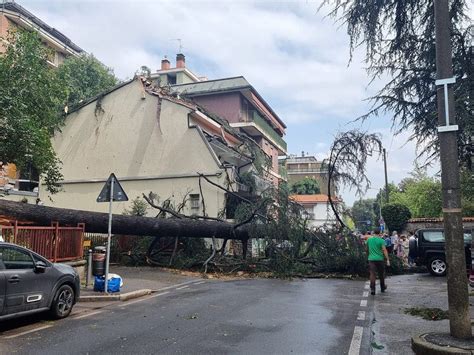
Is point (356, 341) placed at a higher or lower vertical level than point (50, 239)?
lower

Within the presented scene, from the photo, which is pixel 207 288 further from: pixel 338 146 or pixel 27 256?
pixel 338 146

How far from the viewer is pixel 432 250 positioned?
16641 mm

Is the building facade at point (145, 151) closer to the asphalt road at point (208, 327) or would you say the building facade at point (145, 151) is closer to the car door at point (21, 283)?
the asphalt road at point (208, 327)

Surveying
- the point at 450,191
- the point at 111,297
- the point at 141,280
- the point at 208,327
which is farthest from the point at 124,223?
the point at 450,191

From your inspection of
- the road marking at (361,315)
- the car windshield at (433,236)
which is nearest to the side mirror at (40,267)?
the road marking at (361,315)

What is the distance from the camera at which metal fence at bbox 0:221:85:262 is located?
1045 cm

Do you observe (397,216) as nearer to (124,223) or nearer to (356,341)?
(124,223)

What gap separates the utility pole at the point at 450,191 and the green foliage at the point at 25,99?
41.5 feet

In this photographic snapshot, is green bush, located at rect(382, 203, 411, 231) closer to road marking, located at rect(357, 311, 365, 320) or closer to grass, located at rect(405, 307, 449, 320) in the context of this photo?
grass, located at rect(405, 307, 449, 320)

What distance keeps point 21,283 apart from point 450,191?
679cm

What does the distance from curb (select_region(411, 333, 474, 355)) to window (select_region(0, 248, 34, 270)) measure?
248 inches

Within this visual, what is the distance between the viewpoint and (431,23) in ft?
28.7

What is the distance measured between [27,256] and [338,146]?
12743 mm

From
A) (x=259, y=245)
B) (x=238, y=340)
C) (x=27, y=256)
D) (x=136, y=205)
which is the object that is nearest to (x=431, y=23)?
(x=238, y=340)
